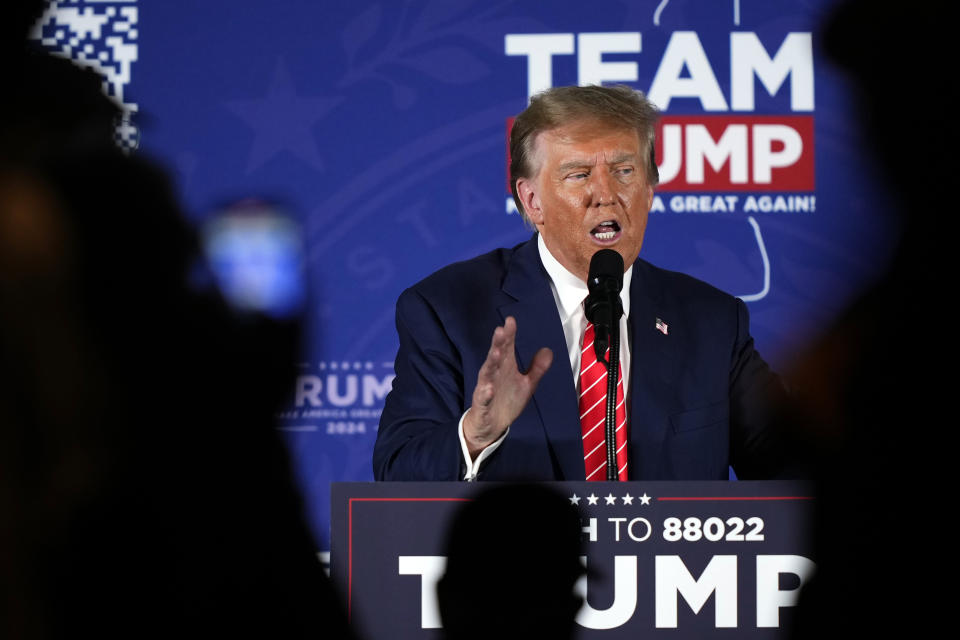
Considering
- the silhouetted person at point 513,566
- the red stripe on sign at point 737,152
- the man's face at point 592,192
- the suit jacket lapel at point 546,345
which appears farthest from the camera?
the red stripe on sign at point 737,152

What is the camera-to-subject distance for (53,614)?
192 centimetres

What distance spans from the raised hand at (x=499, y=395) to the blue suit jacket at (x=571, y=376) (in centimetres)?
26

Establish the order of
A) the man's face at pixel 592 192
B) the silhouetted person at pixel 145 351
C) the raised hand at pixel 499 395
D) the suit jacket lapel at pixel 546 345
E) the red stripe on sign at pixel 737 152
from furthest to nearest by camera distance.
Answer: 1. the red stripe on sign at pixel 737 152
2. the silhouetted person at pixel 145 351
3. the man's face at pixel 592 192
4. the suit jacket lapel at pixel 546 345
5. the raised hand at pixel 499 395

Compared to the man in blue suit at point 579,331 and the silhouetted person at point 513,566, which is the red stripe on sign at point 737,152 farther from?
the silhouetted person at point 513,566

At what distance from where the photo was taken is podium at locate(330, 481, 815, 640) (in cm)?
108

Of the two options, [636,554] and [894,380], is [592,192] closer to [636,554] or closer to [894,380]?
[894,380]

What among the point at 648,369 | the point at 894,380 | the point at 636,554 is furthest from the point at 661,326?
the point at 636,554

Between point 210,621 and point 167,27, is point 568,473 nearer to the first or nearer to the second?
point 210,621

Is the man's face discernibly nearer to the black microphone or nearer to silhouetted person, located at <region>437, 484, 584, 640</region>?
the black microphone

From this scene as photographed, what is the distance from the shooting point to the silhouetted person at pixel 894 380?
107cm

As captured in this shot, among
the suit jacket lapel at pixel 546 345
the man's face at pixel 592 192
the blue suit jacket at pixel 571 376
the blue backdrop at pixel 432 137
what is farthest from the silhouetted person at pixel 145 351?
the man's face at pixel 592 192

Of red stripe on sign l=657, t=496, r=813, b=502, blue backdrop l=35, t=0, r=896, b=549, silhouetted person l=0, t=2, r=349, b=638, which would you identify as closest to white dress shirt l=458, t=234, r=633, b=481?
red stripe on sign l=657, t=496, r=813, b=502

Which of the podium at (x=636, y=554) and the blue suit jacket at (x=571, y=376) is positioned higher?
the blue suit jacket at (x=571, y=376)

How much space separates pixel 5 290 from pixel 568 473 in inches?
44.5
